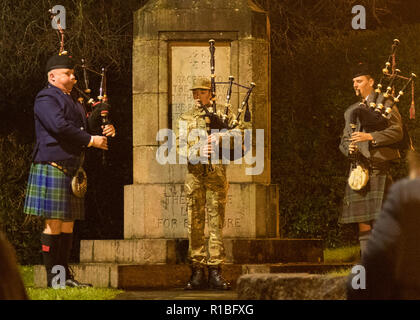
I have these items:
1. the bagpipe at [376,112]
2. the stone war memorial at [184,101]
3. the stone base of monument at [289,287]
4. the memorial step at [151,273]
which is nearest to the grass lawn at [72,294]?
the memorial step at [151,273]

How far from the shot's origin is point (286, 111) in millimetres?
14273

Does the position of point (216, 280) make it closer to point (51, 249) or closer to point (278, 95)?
point (51, 249)

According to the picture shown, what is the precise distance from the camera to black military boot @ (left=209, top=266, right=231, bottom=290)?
Result: 30.0 ft

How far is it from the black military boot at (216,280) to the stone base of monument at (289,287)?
2.50 m

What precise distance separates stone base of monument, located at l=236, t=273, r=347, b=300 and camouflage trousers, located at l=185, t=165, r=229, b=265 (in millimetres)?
2720

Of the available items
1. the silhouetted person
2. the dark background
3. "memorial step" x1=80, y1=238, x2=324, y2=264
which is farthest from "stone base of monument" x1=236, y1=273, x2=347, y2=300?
the dark background

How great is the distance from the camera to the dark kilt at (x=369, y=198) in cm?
922

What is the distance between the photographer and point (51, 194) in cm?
895

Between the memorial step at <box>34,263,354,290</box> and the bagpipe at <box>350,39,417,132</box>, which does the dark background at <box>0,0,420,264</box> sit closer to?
the memorial step at <box>34,263,354,290</box>

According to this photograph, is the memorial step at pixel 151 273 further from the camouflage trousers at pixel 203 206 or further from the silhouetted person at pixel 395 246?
the silhouetted person at pixel 395 246
